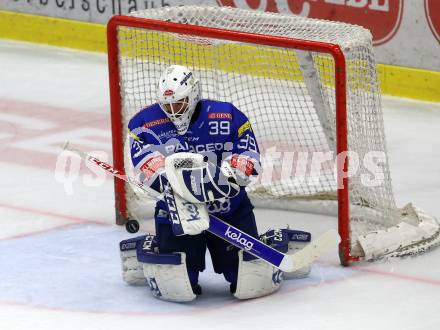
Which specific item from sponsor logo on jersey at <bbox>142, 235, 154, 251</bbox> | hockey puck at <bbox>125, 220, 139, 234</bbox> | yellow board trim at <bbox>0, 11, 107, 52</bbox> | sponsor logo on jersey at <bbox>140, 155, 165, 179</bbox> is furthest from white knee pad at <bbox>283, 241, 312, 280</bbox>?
yellow board trim at <bbox>0, 11, 107, 52</bbox>

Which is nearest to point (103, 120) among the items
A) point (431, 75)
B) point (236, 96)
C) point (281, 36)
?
point (236, 96)

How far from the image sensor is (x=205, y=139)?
5.87 metres

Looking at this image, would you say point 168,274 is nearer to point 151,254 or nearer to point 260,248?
point 151,254

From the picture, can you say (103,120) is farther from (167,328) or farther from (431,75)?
(167,328)

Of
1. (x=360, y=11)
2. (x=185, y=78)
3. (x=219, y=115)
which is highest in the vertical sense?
(x=360, y=11)

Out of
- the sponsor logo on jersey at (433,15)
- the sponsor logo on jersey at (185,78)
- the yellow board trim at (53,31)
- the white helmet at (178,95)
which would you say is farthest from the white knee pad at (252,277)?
the yellow board trim at (53,31)

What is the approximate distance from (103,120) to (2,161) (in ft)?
3.22

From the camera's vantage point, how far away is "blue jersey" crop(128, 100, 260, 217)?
583cm

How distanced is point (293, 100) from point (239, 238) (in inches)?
78.7

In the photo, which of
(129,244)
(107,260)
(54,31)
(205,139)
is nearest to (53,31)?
(54,31)

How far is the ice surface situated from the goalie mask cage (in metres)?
0.16

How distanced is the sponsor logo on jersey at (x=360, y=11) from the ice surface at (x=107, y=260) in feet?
1.52

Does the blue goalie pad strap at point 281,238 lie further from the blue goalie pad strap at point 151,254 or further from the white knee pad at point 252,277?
the blue goalie pad strap at point 151,254

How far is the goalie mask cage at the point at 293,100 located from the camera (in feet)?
20.5
